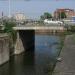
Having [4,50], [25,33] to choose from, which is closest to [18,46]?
[25,33]

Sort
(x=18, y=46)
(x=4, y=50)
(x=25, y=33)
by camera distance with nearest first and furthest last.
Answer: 1. (x=4, y=50)
2. (x=18, y=46)
3. (x=25, y=33)

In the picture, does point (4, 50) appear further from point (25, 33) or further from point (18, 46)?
point (25, 33)

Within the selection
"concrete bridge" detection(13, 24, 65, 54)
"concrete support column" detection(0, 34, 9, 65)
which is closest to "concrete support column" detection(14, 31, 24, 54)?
"concrete bridge" detection(13, 24, 65, 54)

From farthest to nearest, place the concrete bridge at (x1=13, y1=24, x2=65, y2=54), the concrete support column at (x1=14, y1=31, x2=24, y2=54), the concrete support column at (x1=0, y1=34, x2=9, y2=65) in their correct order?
1. the concrete bridge at (x1=13, y1=24, x2=65, y2=54)
2. the concrete support column at (x1=14, y1=31, x2=24, y2=54)
3. the concrete support column at (x1=0, y1=34, x2=9, y2=65)

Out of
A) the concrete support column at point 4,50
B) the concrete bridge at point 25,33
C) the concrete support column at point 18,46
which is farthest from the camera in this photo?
the concrete bridge at point 25,33

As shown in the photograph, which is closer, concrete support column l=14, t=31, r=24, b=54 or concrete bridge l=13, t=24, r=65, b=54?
concrete support column l=14, t=31, r=24, b=54

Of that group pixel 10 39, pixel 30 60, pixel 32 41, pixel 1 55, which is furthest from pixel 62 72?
pixel 32 41

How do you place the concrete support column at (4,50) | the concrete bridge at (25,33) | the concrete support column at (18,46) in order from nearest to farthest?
the concrete support column at (4,50) < the concrete support column at (18,46) < the concrete bridge at (25,33)

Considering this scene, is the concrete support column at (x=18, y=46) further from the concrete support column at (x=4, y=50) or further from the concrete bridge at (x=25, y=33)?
the concrete support column at (x=4, y=50)

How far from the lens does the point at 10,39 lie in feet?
199

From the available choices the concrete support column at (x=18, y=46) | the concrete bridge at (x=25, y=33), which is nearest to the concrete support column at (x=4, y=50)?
the concrete support column at (x=18, y=46)

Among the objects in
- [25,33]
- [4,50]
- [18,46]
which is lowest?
[18,46]

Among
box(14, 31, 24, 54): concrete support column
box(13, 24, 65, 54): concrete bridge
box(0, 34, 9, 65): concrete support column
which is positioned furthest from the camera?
box(13, 24, 65, 54): concrete bridge

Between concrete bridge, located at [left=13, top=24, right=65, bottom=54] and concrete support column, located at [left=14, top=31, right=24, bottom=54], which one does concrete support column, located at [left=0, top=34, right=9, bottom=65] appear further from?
concrete bridge, located at [left=13, top=24, right=65, bottom=54]
